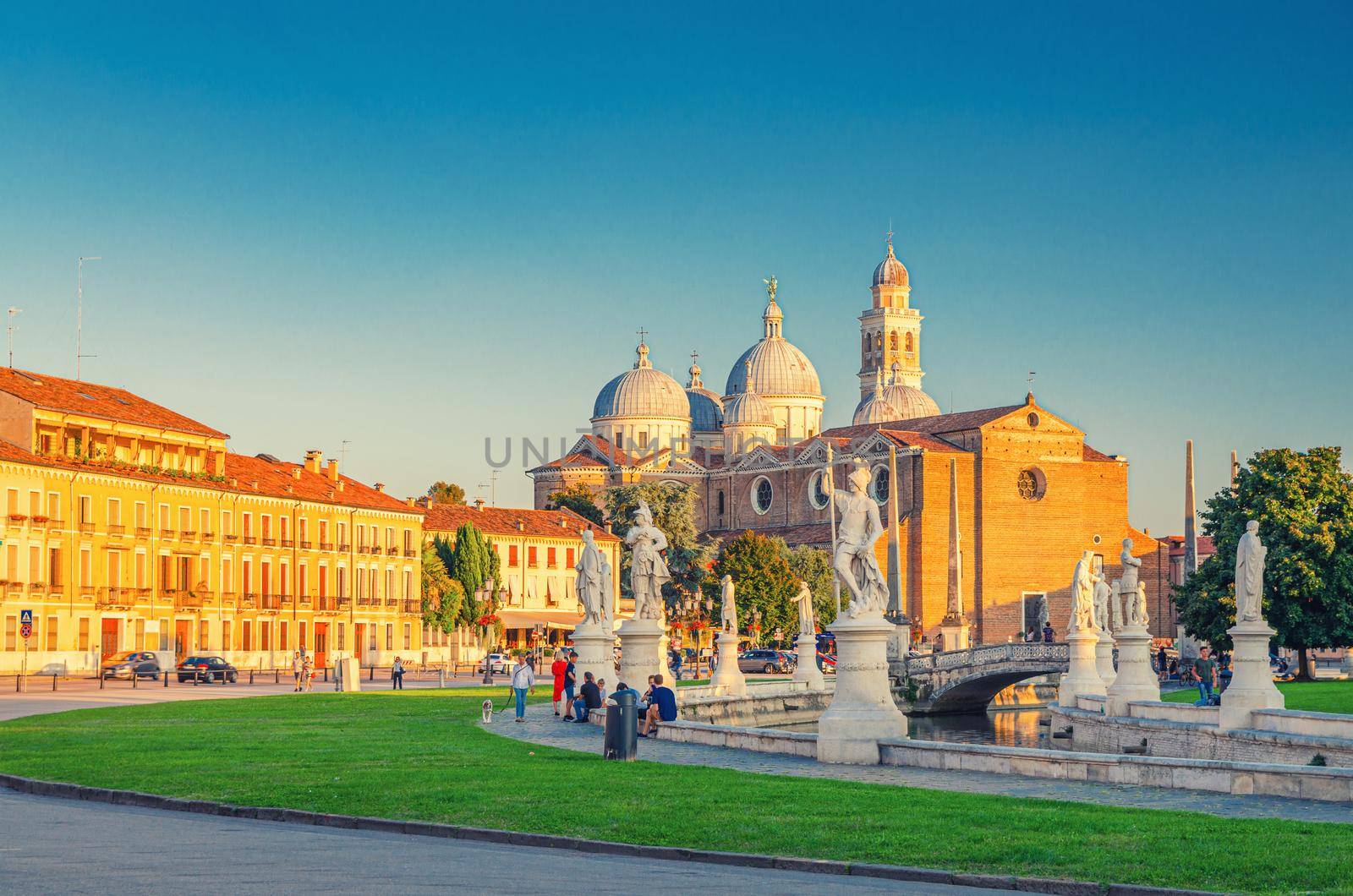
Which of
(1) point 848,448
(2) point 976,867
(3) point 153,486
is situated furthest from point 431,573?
(2) point 976,867

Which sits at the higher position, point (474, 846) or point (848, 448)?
point (848, 448)

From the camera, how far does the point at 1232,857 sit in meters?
12.8

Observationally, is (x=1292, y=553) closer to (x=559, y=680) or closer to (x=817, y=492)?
(x=559, y=680)

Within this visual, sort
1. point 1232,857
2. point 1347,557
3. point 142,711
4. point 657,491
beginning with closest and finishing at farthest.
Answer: point 1232,857 < point 142,711 < point 1347,557 < point 657,491

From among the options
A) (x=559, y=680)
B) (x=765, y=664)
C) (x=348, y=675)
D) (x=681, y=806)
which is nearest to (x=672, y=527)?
(x=765, y=664)

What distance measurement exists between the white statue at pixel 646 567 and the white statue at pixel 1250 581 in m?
9.60

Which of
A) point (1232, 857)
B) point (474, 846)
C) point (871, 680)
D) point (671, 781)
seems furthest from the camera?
point (871, 680)

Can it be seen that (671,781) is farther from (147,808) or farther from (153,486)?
(153,486)

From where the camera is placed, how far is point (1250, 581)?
27.8 meters

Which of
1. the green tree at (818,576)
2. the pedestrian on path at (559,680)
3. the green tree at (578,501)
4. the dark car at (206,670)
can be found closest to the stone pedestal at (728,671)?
the pedestrian on path at (559,680)

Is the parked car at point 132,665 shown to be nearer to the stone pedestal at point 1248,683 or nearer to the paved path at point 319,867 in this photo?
the stone pedestal at point 1248,683

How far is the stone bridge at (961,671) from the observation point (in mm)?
57156

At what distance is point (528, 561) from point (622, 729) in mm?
72339

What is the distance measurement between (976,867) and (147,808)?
844 centimetres
